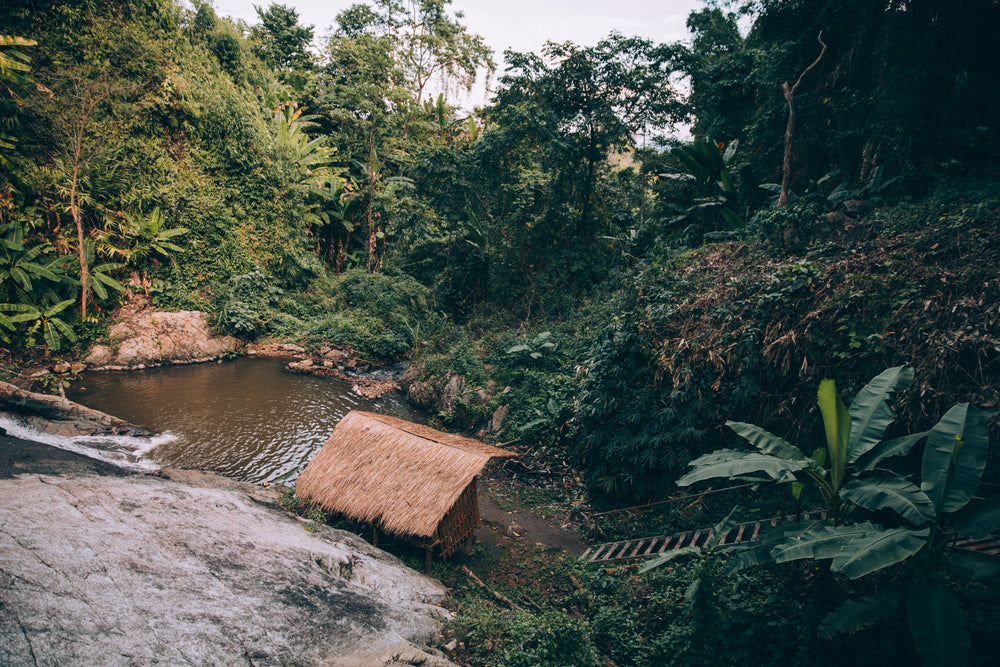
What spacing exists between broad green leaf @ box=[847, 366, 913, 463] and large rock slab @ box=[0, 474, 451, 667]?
372 cm

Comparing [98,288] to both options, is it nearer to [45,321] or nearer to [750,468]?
[45,321]

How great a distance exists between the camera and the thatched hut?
504 cm

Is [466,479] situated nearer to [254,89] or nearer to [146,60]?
[146,60]

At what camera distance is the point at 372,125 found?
17.2 meters

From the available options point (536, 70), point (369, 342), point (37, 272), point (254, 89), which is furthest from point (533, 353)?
point (254, 89)

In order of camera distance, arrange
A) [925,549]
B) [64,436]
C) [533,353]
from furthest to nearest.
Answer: [533,353] < [64,436] < [925,549]

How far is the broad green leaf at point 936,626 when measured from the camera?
97.7 inches

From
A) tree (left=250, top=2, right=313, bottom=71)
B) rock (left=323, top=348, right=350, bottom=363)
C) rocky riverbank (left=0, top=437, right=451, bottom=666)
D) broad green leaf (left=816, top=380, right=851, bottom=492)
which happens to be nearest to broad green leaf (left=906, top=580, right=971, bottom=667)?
broad green leaf (left=816, top=380, right=851, bottom=492)

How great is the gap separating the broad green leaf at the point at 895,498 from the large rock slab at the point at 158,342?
13830 mm

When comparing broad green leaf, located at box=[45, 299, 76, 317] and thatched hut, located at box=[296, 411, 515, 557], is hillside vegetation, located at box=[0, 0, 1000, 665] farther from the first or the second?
thatched hut, located at box=[296, 411, 515, 557]

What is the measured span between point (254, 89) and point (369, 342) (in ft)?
39.4

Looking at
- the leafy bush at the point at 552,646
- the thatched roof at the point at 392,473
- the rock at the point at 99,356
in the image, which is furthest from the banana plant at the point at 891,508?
the rock at the point at 99,356

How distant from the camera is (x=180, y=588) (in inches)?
112

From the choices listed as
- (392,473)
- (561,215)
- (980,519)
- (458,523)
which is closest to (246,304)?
(561,215)
